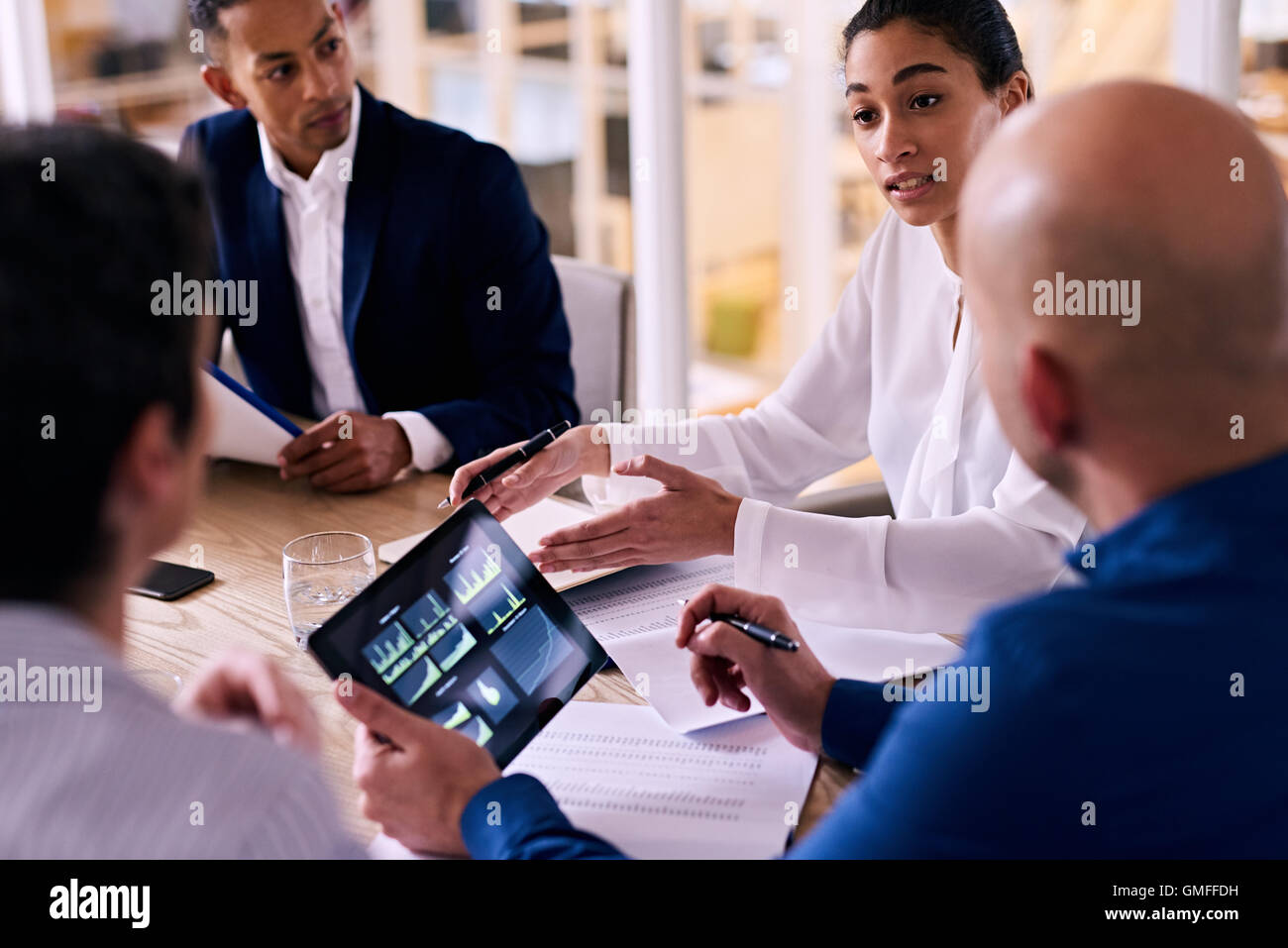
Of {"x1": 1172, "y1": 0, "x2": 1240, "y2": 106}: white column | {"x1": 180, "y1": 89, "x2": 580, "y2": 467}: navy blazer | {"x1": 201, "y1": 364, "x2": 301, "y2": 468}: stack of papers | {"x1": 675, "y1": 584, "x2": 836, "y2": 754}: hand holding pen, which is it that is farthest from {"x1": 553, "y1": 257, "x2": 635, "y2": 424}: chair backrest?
{"x1": 1172, "y1": 0, "x2": 1240, "y2": 106}: white column

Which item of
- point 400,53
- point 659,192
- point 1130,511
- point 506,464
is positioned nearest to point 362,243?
point 506,464

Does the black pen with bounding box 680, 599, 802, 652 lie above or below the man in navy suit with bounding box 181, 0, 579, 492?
below

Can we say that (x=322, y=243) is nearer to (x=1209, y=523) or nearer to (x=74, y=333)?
(x=74, y=333)

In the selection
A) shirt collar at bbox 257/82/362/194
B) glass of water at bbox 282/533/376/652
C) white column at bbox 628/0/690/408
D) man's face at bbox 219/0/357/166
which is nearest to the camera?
glass of water at bbox 282/533/376/652

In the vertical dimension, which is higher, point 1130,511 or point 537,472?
point 1130,511

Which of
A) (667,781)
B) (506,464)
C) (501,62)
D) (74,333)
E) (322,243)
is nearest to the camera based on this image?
A: (74,333)

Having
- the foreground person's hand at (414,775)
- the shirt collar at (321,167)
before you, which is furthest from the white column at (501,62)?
the foreground person's hand at (414,775)

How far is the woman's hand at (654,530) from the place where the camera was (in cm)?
146

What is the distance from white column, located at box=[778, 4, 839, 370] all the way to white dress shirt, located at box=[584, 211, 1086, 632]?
7.02 feet

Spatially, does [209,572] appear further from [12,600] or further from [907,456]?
[907,456]

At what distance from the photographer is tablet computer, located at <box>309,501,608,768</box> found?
1.06 metres

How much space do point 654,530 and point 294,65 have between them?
4.19 feet

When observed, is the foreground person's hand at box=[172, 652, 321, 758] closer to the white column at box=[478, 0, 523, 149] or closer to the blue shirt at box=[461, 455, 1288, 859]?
the blue shirt at box=[461, 455, 1288, 859]

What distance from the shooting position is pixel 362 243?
2244 mm
